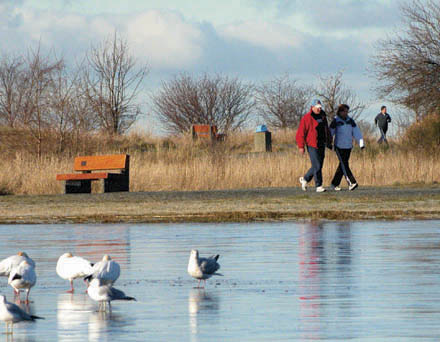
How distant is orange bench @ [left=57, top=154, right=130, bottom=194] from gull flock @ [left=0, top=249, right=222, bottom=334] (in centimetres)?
1825

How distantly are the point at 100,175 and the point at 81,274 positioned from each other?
18910mm

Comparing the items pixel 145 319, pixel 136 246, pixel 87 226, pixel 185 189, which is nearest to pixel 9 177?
pixel 185 189

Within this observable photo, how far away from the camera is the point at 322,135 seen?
→ 2377cm

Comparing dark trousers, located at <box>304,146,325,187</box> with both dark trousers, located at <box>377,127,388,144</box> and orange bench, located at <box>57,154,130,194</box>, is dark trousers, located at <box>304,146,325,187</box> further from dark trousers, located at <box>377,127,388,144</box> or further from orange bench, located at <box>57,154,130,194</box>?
dark trousers, located at <box>377,127,388,144</box>

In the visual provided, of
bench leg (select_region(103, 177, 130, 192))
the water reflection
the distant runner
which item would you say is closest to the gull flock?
the water reflection

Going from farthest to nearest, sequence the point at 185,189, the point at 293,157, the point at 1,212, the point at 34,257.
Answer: the point at 293,157
the point at 185,189
the point at 1,212
the point at 34,257

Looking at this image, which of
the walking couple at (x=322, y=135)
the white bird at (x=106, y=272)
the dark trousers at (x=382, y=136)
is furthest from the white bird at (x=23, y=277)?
the dark trousers at (x=382, y=136)

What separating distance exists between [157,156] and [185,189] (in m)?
6.84

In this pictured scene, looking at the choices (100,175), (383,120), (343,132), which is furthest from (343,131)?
(383,120)

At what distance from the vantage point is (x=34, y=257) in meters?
12.8

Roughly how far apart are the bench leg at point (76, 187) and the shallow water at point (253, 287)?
39.9 feet

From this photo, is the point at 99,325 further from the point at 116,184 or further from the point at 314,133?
the point at 116,184

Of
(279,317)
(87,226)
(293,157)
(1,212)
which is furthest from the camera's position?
(293,157)

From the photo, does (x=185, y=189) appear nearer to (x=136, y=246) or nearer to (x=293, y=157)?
(x=293, y=157)
